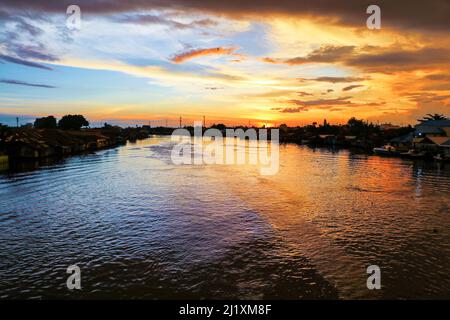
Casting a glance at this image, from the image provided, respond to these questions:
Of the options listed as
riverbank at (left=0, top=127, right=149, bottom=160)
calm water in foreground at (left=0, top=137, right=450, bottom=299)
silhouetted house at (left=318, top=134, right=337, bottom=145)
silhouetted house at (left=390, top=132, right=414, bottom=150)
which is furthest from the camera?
silhouetted house at (left=318, top=134, right=337, bottom=145)

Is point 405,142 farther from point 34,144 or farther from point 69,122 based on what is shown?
point 69,122

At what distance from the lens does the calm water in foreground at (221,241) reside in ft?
46.6

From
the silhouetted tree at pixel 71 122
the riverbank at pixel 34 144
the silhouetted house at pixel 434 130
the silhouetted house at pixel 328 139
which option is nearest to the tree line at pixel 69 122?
the silhouetted tree at pixel 71 122

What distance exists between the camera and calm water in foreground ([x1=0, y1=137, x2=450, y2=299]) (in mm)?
14211

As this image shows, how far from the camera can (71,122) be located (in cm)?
16188

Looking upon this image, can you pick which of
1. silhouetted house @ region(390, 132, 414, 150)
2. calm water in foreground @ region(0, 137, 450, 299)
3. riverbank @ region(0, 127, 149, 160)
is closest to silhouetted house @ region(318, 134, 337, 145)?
silhouetted house @ region(390, 132, 414, 150)

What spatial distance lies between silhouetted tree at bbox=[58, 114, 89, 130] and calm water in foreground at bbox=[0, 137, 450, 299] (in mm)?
134571

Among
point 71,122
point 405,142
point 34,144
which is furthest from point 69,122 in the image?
point 405,142

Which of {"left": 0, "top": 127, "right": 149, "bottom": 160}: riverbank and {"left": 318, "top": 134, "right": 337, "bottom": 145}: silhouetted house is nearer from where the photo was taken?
{"left": 0, "top": 127, "right": 149, "bottom": 160}: riverbank

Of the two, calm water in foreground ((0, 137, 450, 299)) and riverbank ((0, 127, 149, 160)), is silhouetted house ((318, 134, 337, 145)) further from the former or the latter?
calm water in foreground ((0, 137, 450, 299))

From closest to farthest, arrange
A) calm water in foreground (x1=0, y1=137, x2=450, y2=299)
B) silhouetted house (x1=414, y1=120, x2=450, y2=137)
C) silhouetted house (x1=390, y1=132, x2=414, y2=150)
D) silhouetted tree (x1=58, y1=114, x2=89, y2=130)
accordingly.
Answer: calm water in foreground (x1=0, y1=137, x2=450, y2=299) < silhouetted house (x1=414, y1=120, x2=450, y2=137) < silhouetted house (x1=390, y1=132, x2=414, y2=150) < silhouetted tree (x1=58, y1=114, x2=89, y2=130)

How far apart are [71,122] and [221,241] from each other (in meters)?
163

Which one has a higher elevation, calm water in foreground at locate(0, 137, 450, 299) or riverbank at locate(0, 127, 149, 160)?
riverbank at locate(0, 127, 149, 160)
